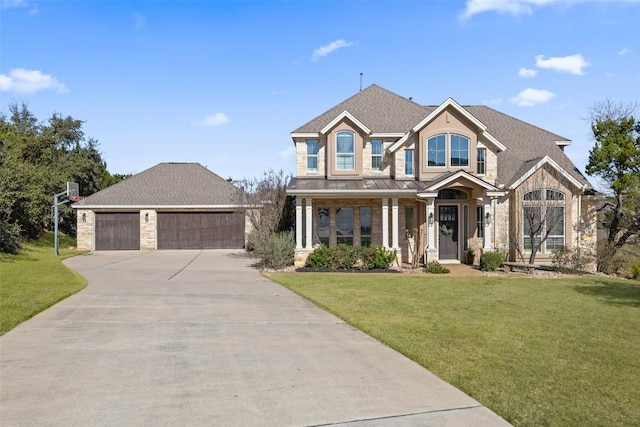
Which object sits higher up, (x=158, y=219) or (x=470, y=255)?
(x=158, y=219)

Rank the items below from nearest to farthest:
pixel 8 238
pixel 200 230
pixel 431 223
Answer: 1. pixel 431 223
2. pixel 8 238
3. pixel 200 230

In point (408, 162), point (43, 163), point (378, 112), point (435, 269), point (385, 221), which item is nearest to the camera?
point (435, 269)

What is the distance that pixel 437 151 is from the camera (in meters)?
20.8

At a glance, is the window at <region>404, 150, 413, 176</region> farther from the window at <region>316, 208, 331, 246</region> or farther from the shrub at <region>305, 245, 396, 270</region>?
the shrub at <region>305, 245, 396, 270</region>

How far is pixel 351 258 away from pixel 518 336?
1076 centimetres

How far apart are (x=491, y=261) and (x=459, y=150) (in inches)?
195

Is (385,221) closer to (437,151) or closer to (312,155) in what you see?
(437,151)

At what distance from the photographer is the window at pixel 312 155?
72.4 ft

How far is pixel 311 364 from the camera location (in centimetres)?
667

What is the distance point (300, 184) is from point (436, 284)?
7.63 metres

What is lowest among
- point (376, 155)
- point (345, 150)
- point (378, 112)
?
point (376, 155)

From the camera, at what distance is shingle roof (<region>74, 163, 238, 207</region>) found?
100ft

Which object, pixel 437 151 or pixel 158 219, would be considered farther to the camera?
pixel 158 219

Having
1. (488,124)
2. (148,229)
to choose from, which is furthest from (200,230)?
(488,124)
